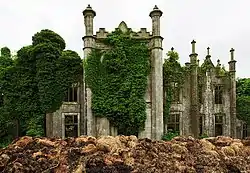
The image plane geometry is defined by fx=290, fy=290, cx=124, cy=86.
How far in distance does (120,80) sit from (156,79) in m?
2.70

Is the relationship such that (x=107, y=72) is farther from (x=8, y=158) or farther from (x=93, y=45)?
(x=8, y=158)

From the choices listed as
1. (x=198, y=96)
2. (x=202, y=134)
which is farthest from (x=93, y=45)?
(x=202, y=134)

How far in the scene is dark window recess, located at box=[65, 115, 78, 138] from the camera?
22.7 m

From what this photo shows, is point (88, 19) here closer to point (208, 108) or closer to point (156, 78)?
point (156, 78)

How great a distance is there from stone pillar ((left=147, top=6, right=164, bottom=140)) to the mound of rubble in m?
15.6

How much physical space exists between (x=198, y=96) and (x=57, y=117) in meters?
13.0

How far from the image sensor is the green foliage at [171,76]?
78.5 feet

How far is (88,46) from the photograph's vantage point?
68.4ft

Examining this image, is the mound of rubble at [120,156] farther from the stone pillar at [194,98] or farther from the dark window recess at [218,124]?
the dark window recess at [218,124]

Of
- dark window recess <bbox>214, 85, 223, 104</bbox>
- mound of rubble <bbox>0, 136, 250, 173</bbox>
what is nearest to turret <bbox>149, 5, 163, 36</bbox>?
dark window recess <bbox>214, 85, 223, 104</bbox>

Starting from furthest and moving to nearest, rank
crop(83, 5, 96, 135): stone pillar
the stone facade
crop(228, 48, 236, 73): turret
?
1. crop(228, 48, 236, 73): turret
2. the stone facade
3. crop(83, 5, 96, 135): stone pillar

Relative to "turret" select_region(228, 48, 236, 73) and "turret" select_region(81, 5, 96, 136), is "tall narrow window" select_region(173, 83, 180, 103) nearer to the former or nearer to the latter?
"turret" select_region(228, 48, 236, 73)

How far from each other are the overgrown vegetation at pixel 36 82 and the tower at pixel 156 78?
588 cm

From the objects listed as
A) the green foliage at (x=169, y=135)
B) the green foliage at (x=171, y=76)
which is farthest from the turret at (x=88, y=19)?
the green foliage at (x=169, y=135)
